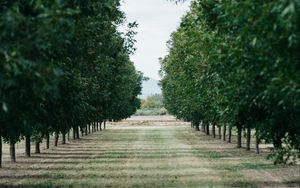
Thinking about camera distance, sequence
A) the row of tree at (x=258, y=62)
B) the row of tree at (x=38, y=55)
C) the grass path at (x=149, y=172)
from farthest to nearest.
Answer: the grass path at (x=149, y=172)
the row of tree at (x=258, y=62)
the row of tree at (x=38, y=55)

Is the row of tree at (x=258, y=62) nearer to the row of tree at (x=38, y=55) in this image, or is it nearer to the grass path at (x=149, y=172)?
the grass path at (x=149, y=172)

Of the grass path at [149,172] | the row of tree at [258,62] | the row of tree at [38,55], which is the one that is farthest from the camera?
the grass path at [149,172]

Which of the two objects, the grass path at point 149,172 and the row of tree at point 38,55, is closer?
the row of tree at point 38,55

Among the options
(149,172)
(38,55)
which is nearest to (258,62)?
(38,55)

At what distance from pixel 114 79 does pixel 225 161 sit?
11982mm

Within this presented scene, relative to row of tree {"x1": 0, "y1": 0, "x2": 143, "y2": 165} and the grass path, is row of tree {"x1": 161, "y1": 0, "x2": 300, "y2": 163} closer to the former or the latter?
the grass path

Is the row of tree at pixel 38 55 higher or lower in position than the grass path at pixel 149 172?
higher

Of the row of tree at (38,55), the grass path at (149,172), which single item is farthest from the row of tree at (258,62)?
the row of tree at (38,55)

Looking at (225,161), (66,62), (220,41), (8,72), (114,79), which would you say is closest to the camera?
(8,72)

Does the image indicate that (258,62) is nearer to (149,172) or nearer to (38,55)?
(38,55)

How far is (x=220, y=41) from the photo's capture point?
2002 centimetres

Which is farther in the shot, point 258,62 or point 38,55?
point 258,62

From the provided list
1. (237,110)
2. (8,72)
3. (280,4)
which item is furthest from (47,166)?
(280,4)

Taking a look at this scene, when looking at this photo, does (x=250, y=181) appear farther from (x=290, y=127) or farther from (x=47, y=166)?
(x=47, y=166)
